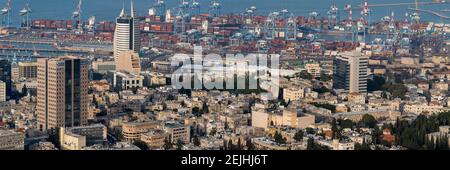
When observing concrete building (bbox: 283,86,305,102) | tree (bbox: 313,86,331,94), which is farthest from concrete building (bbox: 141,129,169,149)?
tree (bbox: 313,86,331,94)

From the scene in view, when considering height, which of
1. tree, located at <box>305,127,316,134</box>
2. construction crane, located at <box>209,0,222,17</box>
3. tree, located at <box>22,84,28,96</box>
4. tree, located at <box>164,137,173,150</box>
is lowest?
tree, located at <box>164,137,173,150</box>

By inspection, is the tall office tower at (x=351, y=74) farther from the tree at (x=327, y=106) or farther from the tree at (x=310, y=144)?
the tree at (x=310, y=144)

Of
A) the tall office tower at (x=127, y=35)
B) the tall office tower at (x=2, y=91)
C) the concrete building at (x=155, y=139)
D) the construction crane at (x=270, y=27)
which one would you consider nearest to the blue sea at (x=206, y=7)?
the construction crane at (x=270, y=27)

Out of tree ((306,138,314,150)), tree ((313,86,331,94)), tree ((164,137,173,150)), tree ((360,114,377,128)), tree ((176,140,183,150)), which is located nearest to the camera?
tree ((306,138,314,150))

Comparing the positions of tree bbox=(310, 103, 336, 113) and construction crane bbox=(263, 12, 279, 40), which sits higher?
construction crane bbox=(263, 12, 279, 40)

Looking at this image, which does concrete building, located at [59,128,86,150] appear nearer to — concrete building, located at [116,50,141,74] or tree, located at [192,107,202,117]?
tree, located at [192,107,202,117]

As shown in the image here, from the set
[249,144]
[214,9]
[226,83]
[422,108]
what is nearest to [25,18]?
[214,9]
